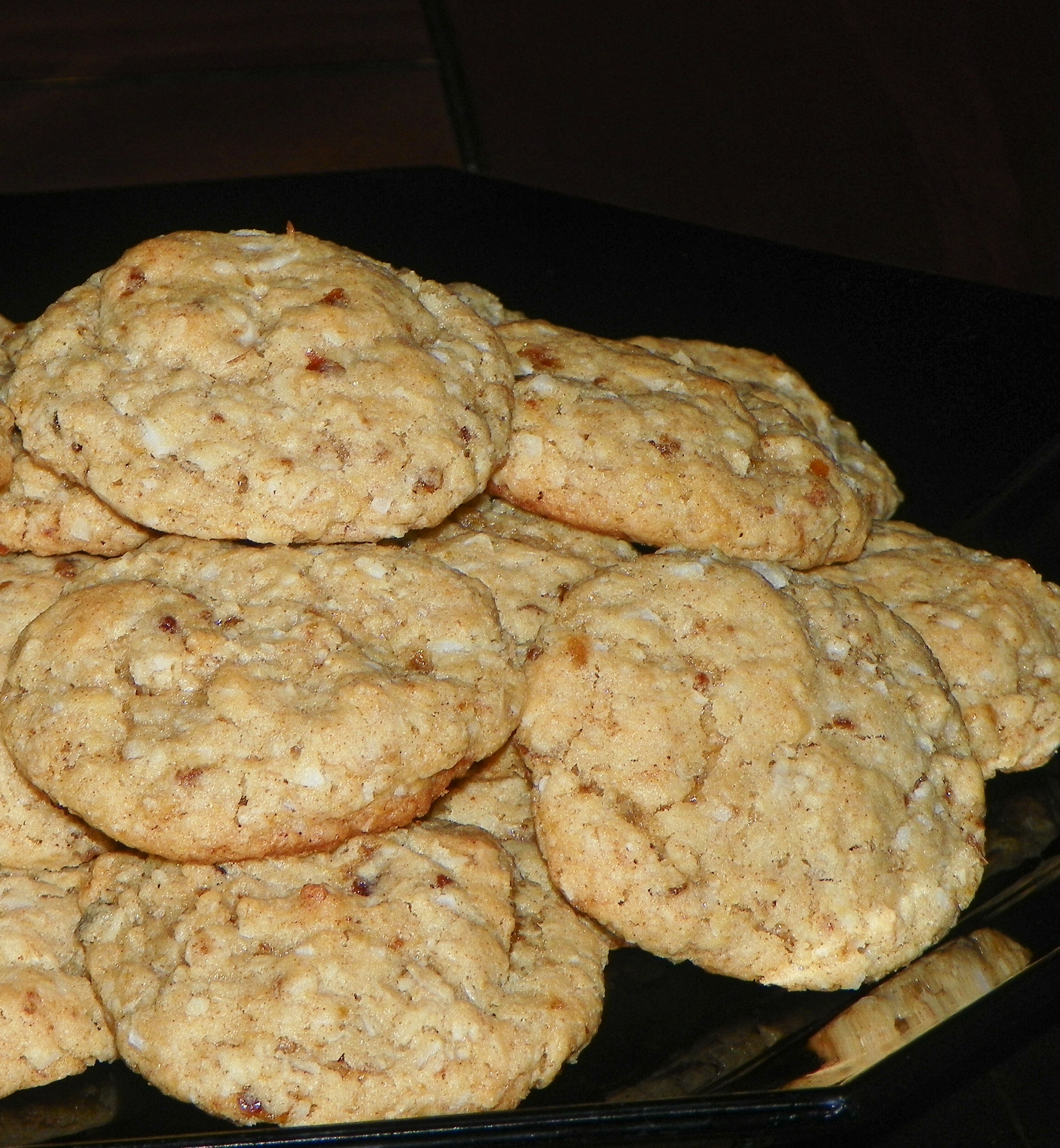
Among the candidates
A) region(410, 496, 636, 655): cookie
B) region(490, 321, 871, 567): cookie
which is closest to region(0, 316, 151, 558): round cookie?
region(410, 496, 636, 655): cookie

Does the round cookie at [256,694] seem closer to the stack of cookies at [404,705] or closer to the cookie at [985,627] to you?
the stack of cookies at [404,705]

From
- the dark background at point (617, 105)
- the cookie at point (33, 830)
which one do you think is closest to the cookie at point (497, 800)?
the cookie at point (33, 830)

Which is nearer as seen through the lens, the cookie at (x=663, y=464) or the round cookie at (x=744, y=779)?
the round cookie at (x=744, y=779)

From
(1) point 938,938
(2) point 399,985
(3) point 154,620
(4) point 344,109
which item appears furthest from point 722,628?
(4) point 344,109

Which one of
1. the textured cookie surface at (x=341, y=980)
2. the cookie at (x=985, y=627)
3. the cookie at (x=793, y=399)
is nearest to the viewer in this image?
the textured cookie surface at (x=341, y=980)

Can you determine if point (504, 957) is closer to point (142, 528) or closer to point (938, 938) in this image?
point (938, 938)

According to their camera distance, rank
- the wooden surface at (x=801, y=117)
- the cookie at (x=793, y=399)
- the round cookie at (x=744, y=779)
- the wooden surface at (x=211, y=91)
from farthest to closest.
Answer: the wooden surface at (x=211, y=91), the wooden surface at (x=801, y=117), the cookie at (x=793, y=399), the round cookie at (x=744, y=779)

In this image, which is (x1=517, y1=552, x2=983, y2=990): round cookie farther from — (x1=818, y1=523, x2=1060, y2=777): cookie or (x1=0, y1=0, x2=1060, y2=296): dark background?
(x1=0, y1=0, x2=1060, y2=296): dark background
